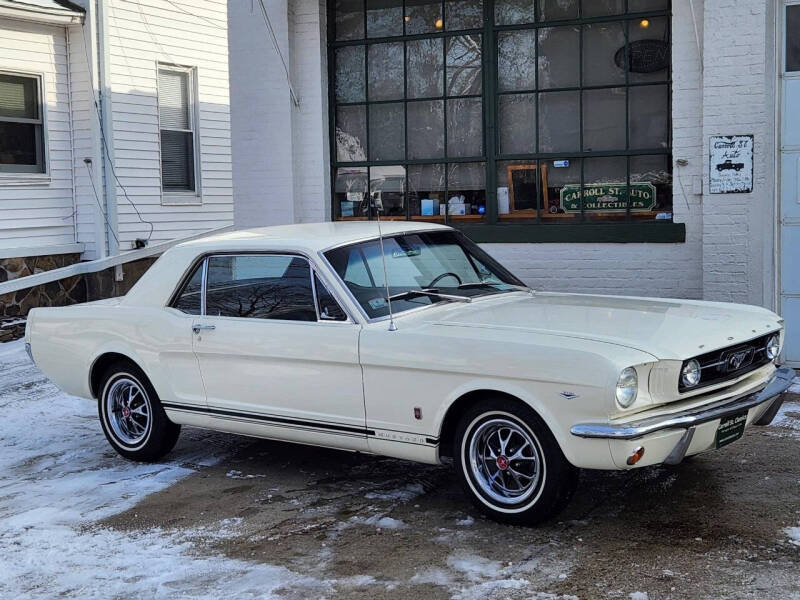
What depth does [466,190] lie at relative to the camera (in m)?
10.3

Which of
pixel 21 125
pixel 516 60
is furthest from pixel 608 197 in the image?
pixel 21 125

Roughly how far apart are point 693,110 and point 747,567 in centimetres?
550

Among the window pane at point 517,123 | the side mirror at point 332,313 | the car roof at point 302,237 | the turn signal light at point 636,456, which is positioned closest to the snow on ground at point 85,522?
the side mirror at point 332,313

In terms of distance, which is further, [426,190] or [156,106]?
[156,106]

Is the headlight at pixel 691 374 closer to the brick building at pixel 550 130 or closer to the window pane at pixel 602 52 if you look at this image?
the brick building at pixel 550 130

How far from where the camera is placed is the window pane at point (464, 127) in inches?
402

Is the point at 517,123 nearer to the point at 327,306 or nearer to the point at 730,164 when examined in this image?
the point at 730,164

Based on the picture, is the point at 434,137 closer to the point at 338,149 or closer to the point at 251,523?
the point at 338,149

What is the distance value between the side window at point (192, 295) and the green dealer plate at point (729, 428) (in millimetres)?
3209

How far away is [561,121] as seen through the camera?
9844 mm

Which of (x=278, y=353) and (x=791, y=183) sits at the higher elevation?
(x=791, y=183)

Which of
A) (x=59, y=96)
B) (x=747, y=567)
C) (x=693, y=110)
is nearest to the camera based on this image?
(x=747, y=567)

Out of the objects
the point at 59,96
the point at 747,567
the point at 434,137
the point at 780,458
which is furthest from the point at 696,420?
the point at 59,96

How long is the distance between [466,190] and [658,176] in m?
1.87
